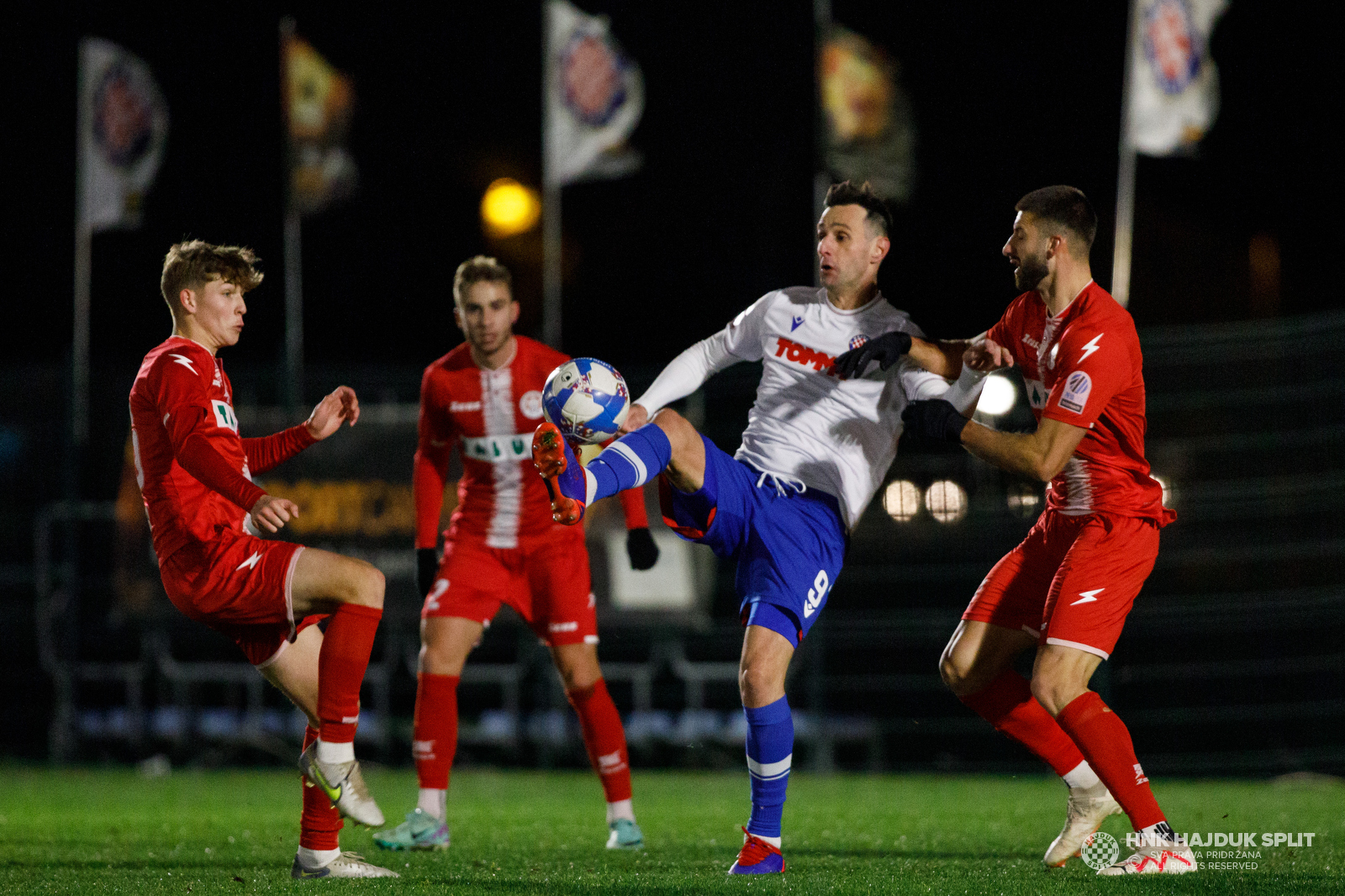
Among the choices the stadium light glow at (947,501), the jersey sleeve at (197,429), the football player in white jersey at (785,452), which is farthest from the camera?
the stadium light glow at (947,501)

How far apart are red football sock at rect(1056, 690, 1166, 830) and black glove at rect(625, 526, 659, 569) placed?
214 cm

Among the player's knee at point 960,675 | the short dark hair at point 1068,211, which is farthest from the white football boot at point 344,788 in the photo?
the short dark hair at point 1068,211

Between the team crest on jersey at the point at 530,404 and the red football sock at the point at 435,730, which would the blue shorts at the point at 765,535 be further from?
the red football sock at the point at 435,730

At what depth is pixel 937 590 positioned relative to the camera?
38.4ft

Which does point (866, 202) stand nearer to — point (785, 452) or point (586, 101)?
point (785, 452)

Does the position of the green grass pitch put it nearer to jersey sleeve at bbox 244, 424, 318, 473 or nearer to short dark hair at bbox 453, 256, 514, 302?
jersey sleeve at bbox 244, 424, 318, 473

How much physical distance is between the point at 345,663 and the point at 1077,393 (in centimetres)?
265

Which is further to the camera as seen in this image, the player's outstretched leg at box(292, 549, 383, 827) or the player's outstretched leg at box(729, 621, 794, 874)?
the player's outstretched leg at box(729, 621, 794, 874)

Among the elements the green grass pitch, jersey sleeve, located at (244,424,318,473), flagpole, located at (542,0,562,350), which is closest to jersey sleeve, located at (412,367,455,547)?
jersey sleeve, located at (244,424,318,473)

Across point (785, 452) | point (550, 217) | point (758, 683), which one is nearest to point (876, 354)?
point (785, 452)

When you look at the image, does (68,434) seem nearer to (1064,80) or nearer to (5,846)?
(5,846)

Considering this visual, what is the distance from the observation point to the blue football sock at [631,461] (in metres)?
4.67

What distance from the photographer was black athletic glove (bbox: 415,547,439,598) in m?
6.74

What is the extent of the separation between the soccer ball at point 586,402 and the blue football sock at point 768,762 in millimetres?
1119
